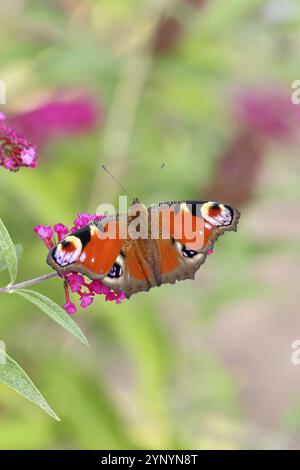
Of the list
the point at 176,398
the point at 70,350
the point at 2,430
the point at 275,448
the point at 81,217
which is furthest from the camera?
the point at 176,398

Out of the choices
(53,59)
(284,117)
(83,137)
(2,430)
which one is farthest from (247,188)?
(2,430)

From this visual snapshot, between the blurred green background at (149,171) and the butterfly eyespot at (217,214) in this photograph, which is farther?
the blurred green background at (149,171)

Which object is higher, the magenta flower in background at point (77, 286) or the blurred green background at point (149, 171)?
the blurred green background at point (149, 171)

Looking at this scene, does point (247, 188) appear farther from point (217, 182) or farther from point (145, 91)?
point (145, 91)

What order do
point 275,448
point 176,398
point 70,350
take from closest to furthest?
1. point 275,448
2. point 70,350
3. point 176,398

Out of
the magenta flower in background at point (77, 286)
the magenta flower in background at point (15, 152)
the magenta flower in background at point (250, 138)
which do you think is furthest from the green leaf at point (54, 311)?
the magenta flower in background at point (250, 138)

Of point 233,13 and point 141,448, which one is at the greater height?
point 233,13

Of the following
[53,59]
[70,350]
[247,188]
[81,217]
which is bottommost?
[81,217]

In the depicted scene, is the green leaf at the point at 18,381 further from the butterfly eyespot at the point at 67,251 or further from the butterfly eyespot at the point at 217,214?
the butterfly eyespot at the point at 217,214

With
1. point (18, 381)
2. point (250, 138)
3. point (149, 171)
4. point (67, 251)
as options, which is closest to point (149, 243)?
point (67, 251)
